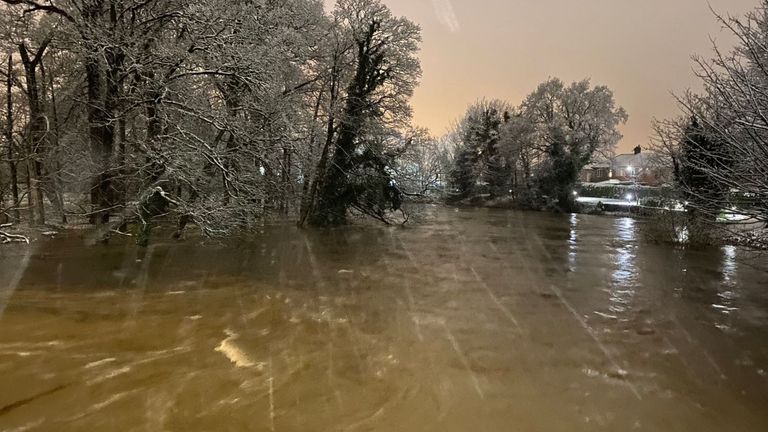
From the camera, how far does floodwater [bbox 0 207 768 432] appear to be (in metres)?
5.83

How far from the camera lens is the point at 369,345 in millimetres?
8102

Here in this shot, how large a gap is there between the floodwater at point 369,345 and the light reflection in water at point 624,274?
0.11 metres

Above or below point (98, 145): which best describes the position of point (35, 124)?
above

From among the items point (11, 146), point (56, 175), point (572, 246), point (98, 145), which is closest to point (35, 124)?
point (56, 175)

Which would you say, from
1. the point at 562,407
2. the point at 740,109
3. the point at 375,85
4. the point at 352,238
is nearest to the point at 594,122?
the point at 375,85

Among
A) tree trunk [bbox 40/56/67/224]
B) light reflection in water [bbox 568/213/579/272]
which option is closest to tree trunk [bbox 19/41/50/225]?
tree trunk [bbox 40/56/67/224]

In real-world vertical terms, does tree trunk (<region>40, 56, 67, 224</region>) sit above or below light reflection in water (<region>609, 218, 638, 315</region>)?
above

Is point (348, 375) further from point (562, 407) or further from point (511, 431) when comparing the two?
point (562, 407)

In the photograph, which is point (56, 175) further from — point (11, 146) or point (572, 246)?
point (572, 246)

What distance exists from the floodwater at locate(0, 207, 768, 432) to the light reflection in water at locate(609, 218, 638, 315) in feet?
0.37

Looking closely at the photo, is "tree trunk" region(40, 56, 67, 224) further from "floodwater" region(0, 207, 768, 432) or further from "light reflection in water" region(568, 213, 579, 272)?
"light reflection in water" region(568, 213, 579, 272)

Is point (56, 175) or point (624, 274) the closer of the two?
point (624, 274)

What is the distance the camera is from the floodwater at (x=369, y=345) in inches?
230

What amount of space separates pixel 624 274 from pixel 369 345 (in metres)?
10.6
